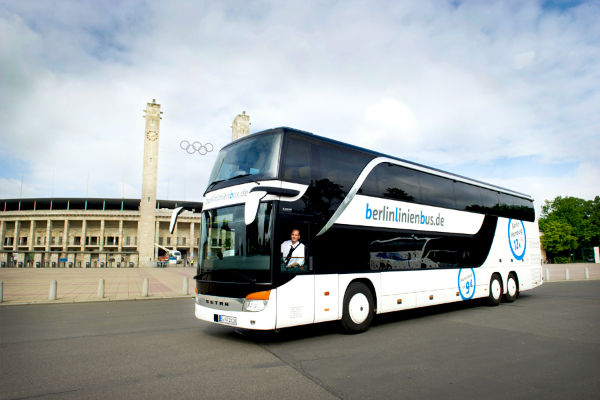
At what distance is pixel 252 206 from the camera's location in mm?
6094

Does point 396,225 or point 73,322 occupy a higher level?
point 396,225

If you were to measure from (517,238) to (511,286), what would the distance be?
1836mm

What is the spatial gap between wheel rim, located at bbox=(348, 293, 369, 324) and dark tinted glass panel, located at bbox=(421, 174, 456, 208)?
338 cm

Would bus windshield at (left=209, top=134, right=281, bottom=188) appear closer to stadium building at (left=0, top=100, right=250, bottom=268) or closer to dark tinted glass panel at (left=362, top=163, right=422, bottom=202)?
dark tinted glass panel at (left=362, top=163, right=422, bottom=202)

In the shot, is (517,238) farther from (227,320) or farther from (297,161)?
(227,320)

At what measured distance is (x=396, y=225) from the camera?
916 cm

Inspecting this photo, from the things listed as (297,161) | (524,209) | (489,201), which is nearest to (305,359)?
(297,161)

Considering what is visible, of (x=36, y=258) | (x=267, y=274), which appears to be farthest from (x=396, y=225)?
(x=36, y=258)

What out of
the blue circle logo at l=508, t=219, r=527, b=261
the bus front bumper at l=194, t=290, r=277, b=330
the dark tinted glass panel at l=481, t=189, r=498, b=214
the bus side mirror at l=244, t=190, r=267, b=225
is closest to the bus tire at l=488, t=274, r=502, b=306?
the blue circle logo at l=508, t=219, r=527, b=261

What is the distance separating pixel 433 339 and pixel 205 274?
4.72 meters

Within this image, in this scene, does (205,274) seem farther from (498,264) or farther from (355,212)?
(498,264)

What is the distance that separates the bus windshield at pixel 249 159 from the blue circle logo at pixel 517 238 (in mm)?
10517

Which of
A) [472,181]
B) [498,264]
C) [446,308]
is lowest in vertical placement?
[446,308]

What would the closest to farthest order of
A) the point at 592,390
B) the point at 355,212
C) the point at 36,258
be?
the point at 592,390 < the point at 355,212 < the point at 36,258
